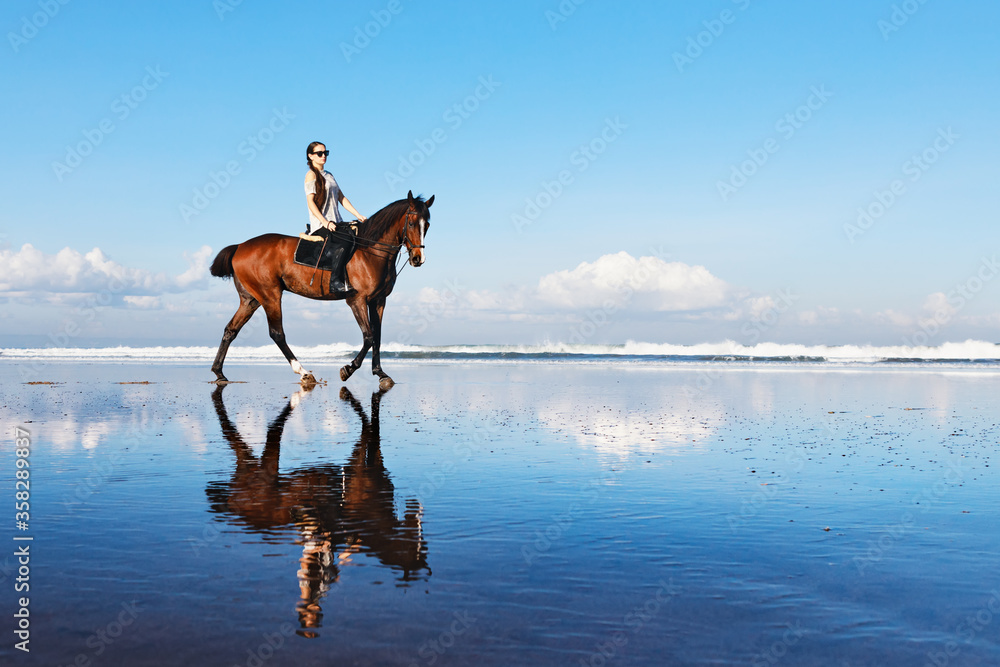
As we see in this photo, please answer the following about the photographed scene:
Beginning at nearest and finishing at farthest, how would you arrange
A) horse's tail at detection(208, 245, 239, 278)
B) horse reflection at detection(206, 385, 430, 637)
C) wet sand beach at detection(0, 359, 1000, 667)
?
1. wet sand beach at detection(0, 359, 1000, 667)
2. horse reflection at detection(206, 385, 430, 637)
3. horse's tail at detection(208, 245, 239, 278)

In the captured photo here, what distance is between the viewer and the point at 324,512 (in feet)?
19.2

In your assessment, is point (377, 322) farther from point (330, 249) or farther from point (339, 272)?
point (330, 249)

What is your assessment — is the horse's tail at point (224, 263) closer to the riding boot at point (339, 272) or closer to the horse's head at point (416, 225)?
the riding boot at point (339, 272)

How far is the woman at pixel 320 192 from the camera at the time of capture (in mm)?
18172

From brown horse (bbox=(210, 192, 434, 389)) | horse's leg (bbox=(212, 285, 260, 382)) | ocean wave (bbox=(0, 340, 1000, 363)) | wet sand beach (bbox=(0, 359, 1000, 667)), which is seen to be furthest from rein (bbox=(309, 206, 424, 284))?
ocean wave (bbox=(0, 340, 1000, 363))

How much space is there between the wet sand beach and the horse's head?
6.85 meters

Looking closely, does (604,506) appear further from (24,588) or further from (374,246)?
(374,246)

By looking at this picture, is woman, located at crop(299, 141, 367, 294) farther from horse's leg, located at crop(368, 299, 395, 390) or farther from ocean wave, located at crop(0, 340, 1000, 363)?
ocean wave, located at crop(0, 340, 1000, 363)

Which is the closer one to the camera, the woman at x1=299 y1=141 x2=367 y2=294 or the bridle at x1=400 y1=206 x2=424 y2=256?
the bridle at x1=400 y1=206 x2=424 y2=256

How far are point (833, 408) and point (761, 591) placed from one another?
12.4 metres

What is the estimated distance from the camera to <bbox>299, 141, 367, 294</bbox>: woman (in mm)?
18203

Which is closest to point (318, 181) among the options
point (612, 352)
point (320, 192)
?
point (320, 192)

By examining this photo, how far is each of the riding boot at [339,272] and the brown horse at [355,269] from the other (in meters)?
0.12

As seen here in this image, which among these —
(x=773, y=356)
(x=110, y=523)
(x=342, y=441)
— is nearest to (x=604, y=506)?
(x=110, y=523)
